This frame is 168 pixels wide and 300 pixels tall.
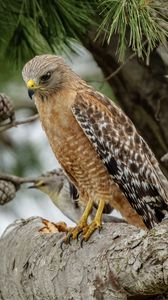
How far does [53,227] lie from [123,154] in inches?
20.4

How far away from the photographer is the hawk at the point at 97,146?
5016 millimetres

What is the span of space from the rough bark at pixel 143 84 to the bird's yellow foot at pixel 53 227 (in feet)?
3.14

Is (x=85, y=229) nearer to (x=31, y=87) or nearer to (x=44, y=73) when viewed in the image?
(x=31, y=87)

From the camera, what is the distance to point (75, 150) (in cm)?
506

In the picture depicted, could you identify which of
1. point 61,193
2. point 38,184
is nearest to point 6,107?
point 61,193

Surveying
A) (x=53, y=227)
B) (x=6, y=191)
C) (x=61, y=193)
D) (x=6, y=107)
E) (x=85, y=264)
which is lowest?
(x=61, y=193)

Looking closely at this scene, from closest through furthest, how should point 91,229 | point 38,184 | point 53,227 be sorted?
point 91,229 < point 53,227 < point 38,184

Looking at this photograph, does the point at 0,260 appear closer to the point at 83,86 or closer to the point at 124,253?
the point at 83,86

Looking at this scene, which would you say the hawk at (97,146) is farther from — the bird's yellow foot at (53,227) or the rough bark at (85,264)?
the rough bark at (85,264)

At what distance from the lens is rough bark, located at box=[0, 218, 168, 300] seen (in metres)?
3.31

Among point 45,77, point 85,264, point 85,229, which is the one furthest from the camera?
point 45,77

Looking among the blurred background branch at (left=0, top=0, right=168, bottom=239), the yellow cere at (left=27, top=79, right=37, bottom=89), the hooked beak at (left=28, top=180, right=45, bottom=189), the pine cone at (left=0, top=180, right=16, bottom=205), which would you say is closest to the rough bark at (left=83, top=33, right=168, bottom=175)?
the blurred background branch at (left=0, top=0, right=168, bottom=239)

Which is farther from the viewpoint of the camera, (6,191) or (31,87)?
(6,191)

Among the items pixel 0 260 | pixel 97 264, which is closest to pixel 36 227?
pixel 0 260
